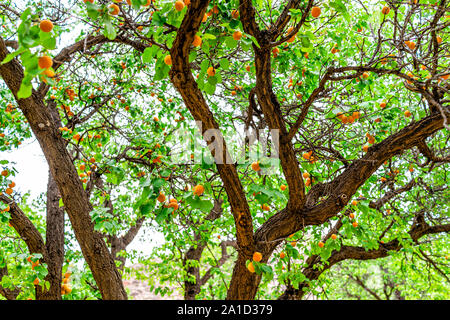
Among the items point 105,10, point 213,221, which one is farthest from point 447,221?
point 105,10

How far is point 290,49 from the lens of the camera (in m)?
2.87

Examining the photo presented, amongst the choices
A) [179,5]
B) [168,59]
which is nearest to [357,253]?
[168,59]

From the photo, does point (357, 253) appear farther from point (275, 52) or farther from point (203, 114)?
point (203, 114)

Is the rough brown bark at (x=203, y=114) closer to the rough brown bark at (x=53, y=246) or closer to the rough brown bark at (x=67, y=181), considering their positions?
the rough brown bark at (x=67, y=181)

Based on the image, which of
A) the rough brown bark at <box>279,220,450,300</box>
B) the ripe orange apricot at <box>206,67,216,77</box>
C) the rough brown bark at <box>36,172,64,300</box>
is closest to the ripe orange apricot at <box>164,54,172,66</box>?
the ripe orange apricot at <box>206,67,216,77</box>

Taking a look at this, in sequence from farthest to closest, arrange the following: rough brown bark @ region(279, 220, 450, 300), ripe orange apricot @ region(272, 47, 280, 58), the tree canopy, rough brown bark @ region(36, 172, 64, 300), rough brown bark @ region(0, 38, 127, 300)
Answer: rough brown bark @ region(279, 220, 450, 300)
rough brown bark @ region(36, 172, 64, 300)
rough brown bark @ region(0, 38, 127, 300)
ripe orange apricot @ region(272, 47, 280, 58)
the tree canopy

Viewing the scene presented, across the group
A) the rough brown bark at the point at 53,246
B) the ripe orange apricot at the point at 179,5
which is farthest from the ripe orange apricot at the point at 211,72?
the rough brown bark at the point at 53,246

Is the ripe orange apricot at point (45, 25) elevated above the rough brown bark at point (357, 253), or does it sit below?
above

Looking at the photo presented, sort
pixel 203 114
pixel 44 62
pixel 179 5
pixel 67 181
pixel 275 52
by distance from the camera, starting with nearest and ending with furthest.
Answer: pixel 44 62 < pixel 179 5 < pixel 203 114 < pixel 275 52 < pixel 67 181

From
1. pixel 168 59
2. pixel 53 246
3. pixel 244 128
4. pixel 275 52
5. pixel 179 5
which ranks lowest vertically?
pixel 53 246

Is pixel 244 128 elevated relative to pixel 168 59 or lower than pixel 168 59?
elevated

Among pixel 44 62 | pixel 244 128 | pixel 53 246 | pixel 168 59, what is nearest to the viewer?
pixel 44 62

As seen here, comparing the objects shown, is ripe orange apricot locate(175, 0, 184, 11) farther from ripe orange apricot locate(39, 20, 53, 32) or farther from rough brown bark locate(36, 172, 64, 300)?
rough brown bark locate(36, 172, 64, 300)
